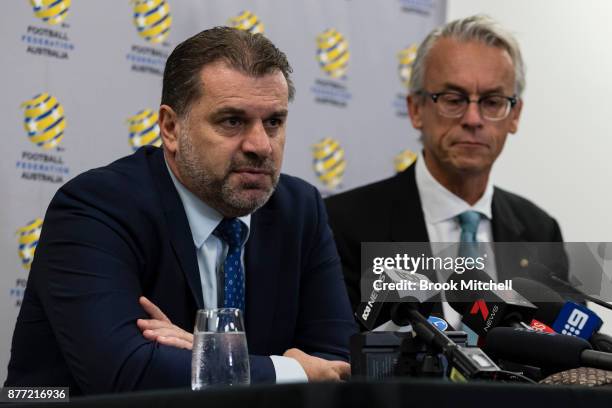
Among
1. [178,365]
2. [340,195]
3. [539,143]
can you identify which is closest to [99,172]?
[178,365]

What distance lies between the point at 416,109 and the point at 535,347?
210 centimetres

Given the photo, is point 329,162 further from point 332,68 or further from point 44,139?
point 44,139

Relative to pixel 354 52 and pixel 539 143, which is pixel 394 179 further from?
pixel 539 143

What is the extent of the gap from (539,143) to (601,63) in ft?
1.73

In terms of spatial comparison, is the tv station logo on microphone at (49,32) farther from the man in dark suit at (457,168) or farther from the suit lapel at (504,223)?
the suit lapel at (504,223)

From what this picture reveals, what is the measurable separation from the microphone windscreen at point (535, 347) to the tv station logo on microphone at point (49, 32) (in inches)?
79.8

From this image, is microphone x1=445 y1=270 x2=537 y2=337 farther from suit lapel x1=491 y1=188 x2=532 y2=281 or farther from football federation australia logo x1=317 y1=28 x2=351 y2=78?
football federation australia logo x1=317 y1=28 x2=351 y2=78

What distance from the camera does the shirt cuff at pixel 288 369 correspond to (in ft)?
7.19

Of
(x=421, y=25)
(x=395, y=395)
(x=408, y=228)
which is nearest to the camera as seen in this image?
(x=395, y=395)

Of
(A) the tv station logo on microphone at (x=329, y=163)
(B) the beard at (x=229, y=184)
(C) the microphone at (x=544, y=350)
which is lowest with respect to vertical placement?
(C) the microphone at (x=544, y=350)

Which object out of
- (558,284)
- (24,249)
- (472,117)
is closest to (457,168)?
(472,117)

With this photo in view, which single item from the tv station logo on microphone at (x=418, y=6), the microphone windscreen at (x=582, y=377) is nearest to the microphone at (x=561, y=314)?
the microphone windscreen at (x=582, y=377)

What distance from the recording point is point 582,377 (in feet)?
5.34

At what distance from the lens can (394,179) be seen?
3.63m
